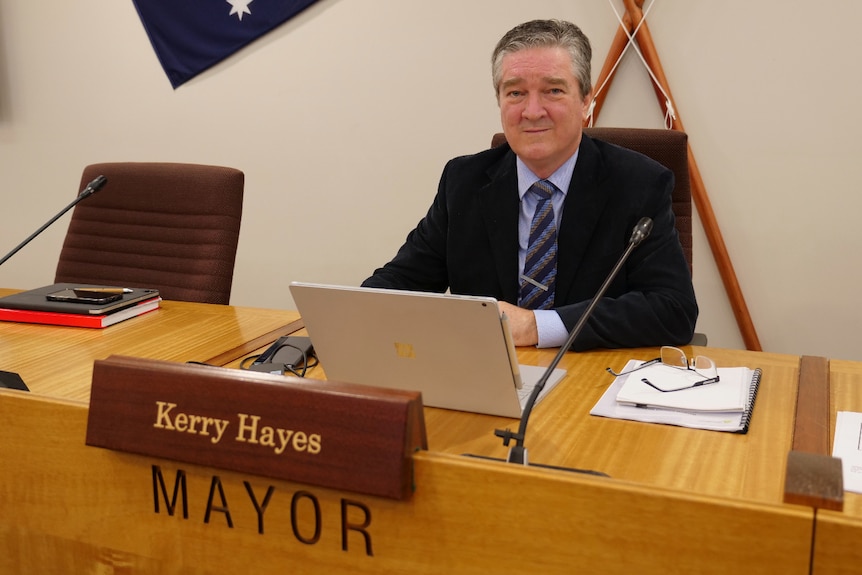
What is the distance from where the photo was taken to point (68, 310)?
187cm

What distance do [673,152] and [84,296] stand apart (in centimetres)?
139

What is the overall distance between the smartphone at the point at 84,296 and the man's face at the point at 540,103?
0.96 m

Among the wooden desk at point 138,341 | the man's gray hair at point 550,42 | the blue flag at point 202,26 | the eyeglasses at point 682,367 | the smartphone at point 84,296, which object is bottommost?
the wooden desk at point 138,341

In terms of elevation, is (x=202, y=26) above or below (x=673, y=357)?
above

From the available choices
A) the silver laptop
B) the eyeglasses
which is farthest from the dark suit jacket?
the silver laptop

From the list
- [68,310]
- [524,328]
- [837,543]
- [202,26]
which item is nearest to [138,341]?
[68,310]

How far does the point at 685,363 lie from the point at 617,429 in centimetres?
28

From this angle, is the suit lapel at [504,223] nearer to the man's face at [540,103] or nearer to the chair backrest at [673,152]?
the man's face at [540,103]

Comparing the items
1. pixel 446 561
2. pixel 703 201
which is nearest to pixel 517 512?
pixel 446 561

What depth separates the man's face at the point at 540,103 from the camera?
184cm

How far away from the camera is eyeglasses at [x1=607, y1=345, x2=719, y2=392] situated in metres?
1.34

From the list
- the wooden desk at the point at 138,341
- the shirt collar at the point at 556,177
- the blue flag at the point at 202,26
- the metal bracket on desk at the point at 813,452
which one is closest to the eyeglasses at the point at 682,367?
the metal bracket on desk at the point at 813,452

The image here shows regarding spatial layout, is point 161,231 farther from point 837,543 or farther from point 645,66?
point 837,543

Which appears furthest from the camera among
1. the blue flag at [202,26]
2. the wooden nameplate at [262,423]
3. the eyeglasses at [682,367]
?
the blue flag at [202,26]
